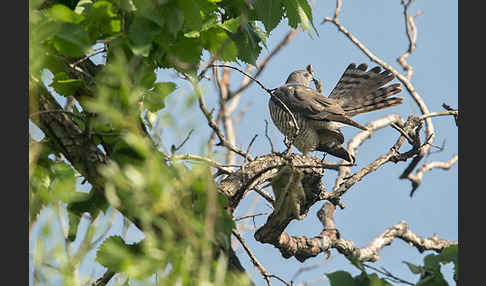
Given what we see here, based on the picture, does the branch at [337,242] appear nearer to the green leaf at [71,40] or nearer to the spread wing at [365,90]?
the spread wing at [365,90]

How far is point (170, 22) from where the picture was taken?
8.30ft

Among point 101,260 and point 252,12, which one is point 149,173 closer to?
point 101,260

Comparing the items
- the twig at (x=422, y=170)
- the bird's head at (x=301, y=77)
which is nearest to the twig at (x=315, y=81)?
the bird's head at (x=301, y=77)

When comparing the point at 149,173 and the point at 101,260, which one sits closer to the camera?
the point at 149,173

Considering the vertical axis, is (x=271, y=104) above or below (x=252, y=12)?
above

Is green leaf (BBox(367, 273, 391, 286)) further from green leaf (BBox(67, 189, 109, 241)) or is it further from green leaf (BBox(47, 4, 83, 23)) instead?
green leaf (BBox(47, 4, 83, 23))

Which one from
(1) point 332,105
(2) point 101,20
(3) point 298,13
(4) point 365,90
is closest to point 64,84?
(2) point 101,20

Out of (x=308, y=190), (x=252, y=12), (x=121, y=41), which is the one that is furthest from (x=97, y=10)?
(x=308, y=190)

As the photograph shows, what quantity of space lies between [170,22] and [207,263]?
1.27 m

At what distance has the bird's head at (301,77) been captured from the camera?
749 cm

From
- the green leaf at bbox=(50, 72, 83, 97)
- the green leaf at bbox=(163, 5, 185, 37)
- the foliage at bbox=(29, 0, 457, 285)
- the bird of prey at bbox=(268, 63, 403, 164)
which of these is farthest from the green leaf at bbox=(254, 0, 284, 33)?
the bird of prey at bbox=(268, 63, 403, 164)

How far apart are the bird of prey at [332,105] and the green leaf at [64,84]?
336 cm

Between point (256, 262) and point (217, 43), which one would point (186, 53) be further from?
point (256, 262)
